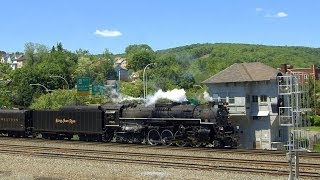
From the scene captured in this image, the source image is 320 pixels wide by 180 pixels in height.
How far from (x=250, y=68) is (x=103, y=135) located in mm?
16474

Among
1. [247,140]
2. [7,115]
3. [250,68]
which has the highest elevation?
[250,68]

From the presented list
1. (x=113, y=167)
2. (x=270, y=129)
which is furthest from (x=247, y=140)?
(x=113, y=167)

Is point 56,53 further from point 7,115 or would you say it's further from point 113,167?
point 113,167

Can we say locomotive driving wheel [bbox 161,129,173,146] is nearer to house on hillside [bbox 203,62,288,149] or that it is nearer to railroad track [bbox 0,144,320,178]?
railroad track [bbox 0,144,320,178]

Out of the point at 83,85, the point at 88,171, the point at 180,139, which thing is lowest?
the point at 88,171

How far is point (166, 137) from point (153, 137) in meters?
1.23

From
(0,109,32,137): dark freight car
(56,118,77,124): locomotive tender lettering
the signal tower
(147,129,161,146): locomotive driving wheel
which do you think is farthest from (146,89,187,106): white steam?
the signal tower

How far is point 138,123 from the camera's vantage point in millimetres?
31922

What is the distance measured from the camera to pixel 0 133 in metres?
43.7

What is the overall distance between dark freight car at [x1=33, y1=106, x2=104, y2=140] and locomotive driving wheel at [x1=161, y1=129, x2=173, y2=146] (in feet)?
19.7

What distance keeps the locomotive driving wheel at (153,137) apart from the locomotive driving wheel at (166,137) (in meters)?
0.42

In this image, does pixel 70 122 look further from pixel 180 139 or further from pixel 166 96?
pixel 180 139

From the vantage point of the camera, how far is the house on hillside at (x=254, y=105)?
134ft

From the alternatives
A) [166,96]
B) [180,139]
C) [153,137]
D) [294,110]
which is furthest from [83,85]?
[294,110]
